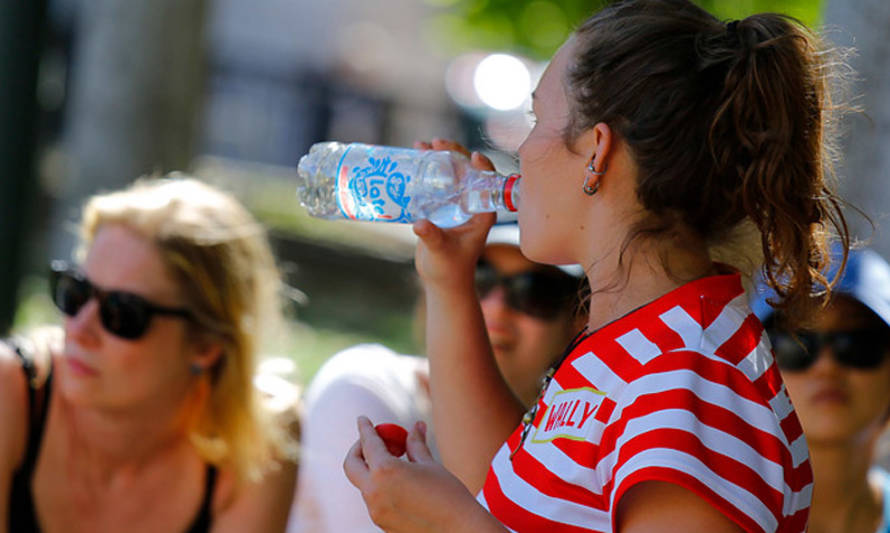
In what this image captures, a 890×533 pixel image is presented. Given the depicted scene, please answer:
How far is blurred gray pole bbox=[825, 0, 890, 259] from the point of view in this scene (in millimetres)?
3123

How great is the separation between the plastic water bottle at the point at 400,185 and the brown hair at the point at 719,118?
1.37 feet

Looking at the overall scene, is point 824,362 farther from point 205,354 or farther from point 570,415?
point 205,354

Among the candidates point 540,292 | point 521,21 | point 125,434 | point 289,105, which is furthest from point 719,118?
point 289,105

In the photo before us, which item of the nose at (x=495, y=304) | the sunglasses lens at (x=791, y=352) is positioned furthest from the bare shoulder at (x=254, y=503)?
the sunglasses lens at (x=791, y=352)

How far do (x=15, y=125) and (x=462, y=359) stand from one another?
2.92m

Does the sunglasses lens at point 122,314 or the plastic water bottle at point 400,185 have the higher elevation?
the plastic water bottle at point 400,185

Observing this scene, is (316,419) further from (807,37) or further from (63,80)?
(63,80)

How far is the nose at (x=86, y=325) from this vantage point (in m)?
3.09

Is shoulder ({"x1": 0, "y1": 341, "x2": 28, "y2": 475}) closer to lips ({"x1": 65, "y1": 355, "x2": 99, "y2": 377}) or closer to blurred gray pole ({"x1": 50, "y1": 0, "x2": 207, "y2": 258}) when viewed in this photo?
lips ({"x1": 65, "y1": 355, "x2": 99, "y2": 377})

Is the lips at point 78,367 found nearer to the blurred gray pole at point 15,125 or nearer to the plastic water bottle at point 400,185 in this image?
the plastic water bottle at point 400,185

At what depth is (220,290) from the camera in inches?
130

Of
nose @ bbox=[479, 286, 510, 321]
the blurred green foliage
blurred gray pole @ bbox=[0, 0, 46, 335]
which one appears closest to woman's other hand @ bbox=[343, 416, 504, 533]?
nose @ bbox=[479, 286, 510, 321]

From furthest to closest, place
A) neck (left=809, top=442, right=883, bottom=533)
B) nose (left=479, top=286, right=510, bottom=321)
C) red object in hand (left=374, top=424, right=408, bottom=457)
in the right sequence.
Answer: nose (left=479, top=286, right=510, bottom=321) < neck (left=809, top=442, right=883, bottom=533) < red object in hand (left=374, top=424, right=408, bottom=457)

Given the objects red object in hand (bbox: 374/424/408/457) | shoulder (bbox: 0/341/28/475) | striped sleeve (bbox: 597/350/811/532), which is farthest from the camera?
shoulder (bbox: 0/341/28/475)
